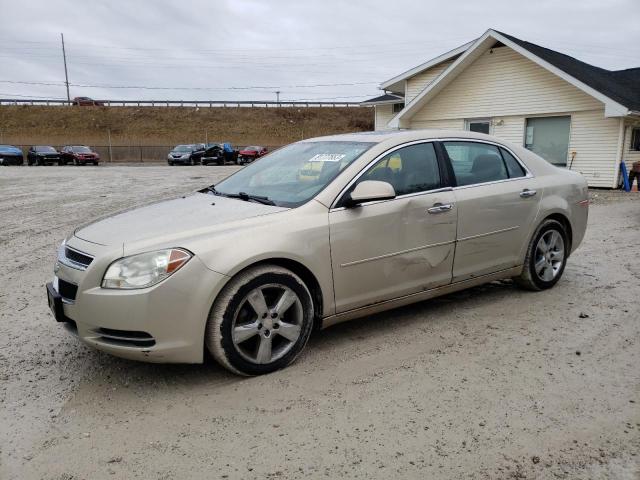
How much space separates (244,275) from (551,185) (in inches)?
133

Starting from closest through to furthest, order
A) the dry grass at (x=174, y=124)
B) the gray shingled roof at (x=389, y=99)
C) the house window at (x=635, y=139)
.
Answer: the house window at (x=635, y=139) → the gray shingled roof at (x=389, y=99) → the dry grass at (x=174, y=124)

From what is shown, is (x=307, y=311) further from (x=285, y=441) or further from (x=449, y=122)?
(x=449, y=122)

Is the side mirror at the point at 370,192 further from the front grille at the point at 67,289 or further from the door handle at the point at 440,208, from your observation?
the front grille at the point at 67,289

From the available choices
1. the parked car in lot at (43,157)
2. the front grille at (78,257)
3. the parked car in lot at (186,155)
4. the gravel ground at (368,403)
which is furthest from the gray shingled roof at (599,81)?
the parked car in lot at (43,157)

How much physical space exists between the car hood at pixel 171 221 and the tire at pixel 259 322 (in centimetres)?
42

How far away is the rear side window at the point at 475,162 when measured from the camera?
4539mm

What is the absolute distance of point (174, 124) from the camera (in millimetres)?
69375

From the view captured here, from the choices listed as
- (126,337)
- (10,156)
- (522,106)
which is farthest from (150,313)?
(10,156)

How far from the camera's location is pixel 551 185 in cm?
515

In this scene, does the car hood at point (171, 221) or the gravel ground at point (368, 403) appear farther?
the car hood at point (171, 221)

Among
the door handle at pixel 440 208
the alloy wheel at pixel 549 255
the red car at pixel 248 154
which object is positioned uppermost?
the door handle at pixel 440 208

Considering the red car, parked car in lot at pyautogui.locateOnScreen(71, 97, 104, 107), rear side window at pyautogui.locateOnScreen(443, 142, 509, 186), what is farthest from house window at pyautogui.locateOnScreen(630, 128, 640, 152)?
parked car in lot at pyautogui.locateOnScreen(71, 97, 104, 107)

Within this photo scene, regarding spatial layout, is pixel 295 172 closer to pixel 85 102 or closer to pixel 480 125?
pixel 480 125

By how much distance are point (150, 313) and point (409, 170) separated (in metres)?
2.29
